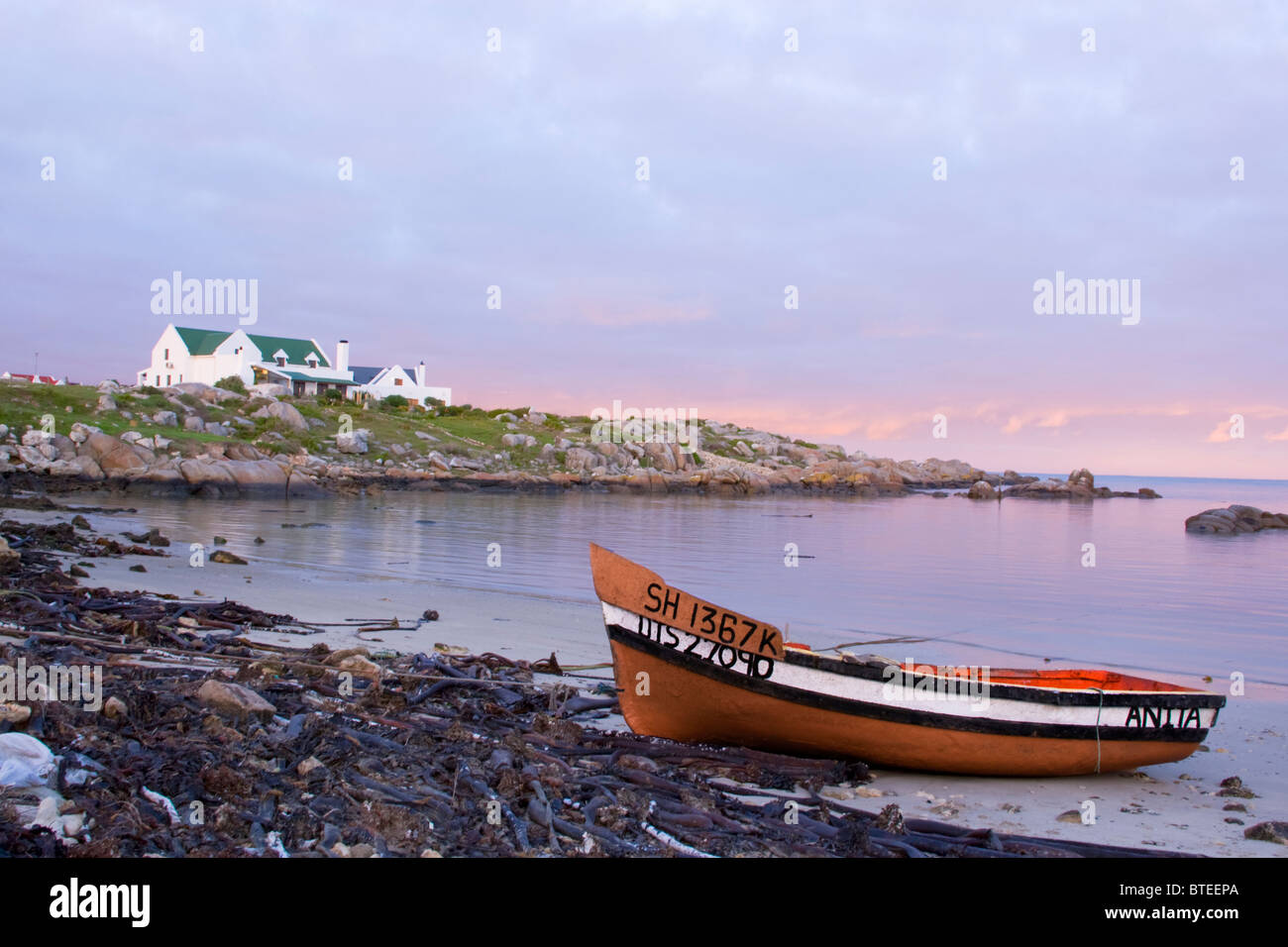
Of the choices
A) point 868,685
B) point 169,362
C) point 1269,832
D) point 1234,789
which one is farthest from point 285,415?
point 1269,832

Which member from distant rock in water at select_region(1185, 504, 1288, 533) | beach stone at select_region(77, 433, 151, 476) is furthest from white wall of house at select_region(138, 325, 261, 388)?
distant rock in water at select_region(1185, 504, 1288, 533)

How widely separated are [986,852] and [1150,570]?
30.8 m

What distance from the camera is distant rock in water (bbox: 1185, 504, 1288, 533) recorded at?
183 feet

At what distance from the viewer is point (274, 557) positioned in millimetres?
24922

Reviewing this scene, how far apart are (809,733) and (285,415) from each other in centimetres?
6458

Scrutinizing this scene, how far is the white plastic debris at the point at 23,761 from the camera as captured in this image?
598 centimetres

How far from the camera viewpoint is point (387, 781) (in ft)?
22.7

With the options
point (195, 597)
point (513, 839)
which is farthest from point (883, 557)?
point (513, 839)

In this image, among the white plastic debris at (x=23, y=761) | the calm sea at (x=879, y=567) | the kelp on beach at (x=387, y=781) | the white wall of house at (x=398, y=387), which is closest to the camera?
the kelp on beach at (x=387, y=781)

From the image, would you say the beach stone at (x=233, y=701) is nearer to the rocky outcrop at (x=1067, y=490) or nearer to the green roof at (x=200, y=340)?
the green roof at (x=200, y=340)

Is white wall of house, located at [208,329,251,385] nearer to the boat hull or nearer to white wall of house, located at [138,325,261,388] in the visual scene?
white wall of house, located at [138,325,261,388]

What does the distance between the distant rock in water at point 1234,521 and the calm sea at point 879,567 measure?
6.84 ft

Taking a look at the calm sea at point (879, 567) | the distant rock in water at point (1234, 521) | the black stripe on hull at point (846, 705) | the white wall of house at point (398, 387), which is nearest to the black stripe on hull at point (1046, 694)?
the black stripe on hull at point (846, 705)
